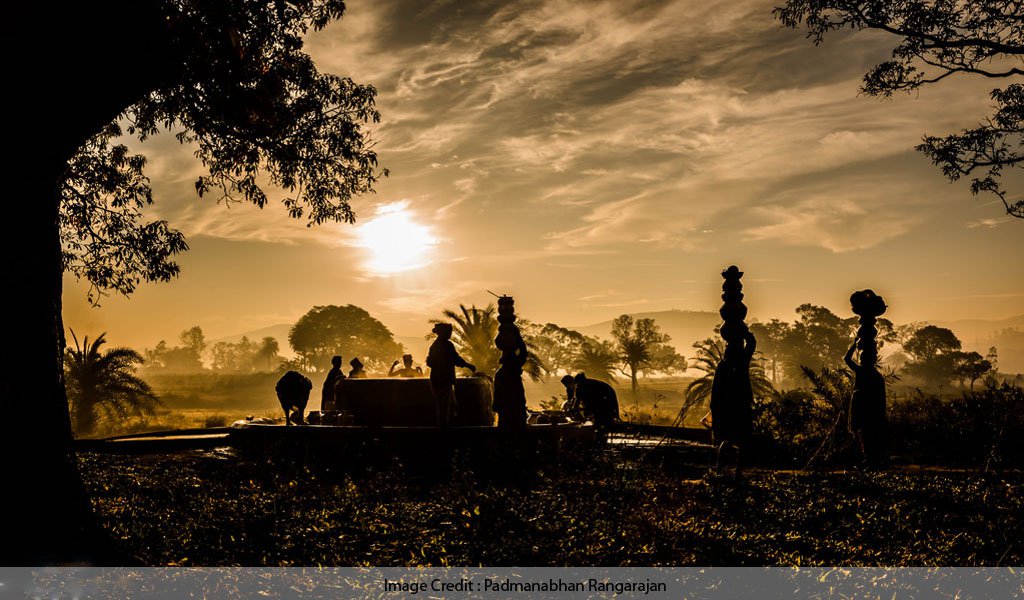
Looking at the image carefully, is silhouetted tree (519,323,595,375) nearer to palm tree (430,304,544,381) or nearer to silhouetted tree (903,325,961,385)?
palm tree (430,304,544,381)

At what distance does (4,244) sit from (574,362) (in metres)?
57.2

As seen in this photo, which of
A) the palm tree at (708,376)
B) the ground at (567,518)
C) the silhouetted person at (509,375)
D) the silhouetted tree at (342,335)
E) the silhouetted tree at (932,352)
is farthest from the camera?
the silhouetted tree at (932,352)

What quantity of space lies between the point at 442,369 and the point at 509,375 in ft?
3.77

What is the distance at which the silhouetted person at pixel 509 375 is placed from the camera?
8.82m

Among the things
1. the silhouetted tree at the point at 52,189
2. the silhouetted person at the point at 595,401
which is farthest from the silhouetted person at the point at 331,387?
the silhouetted tree at the point at 52,189

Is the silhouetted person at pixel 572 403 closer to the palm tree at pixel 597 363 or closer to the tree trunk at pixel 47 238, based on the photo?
the tree trunk at pixel 47 238

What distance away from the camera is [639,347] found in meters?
59.2

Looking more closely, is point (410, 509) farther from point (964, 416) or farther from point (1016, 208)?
point (1016, 208)

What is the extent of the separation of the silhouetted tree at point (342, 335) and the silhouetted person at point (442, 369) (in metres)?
79.8

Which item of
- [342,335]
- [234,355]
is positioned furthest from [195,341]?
[342,335]

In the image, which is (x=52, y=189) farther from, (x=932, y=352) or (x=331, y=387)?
(x=932, y=352)

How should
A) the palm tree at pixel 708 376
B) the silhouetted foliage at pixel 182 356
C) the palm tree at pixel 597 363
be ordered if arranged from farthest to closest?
the silhouetted foliage at pixel 182 356 < the palm tree at pixel 597 363 < the palm tree at pixel 708 376

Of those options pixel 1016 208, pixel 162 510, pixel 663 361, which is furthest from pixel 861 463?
pixel 663 361

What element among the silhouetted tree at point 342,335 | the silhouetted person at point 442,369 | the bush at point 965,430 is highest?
the silhouetted tree at point 342,335
